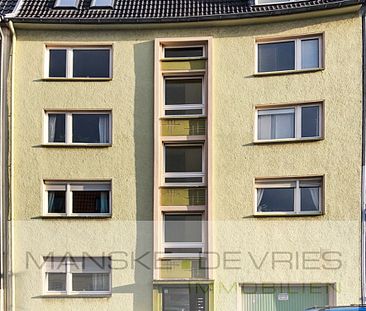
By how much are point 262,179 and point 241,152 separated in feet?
3.14

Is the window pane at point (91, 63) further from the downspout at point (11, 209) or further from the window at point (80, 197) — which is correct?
the window at point (80, 197)

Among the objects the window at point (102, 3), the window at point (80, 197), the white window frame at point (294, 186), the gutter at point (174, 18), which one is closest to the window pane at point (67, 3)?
the window at point (102, 3)

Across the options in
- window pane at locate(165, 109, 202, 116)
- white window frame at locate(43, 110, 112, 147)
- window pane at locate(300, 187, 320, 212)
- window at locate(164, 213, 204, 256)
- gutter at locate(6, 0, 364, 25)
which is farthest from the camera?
window pane at locate(165, 109, 202, 116)

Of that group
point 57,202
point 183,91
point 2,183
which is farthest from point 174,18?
point 2,183

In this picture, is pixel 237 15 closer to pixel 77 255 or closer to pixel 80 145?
pixel 80 145

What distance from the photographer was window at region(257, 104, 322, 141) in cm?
1551

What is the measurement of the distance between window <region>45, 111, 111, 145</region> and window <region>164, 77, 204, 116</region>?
185 cm

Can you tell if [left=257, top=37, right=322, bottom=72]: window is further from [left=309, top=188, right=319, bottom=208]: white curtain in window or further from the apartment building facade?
[left=309, top=188, right=319, bottom=208]: white curtain in window

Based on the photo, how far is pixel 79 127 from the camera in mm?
16438

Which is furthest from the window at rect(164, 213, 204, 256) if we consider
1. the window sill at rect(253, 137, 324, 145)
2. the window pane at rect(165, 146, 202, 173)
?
the window sill at rect(253, 137, 324, 145)

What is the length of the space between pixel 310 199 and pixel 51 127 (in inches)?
304

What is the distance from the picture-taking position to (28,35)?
651 inches

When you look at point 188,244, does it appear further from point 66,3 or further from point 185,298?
point 66,3

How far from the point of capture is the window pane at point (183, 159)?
16203mm
